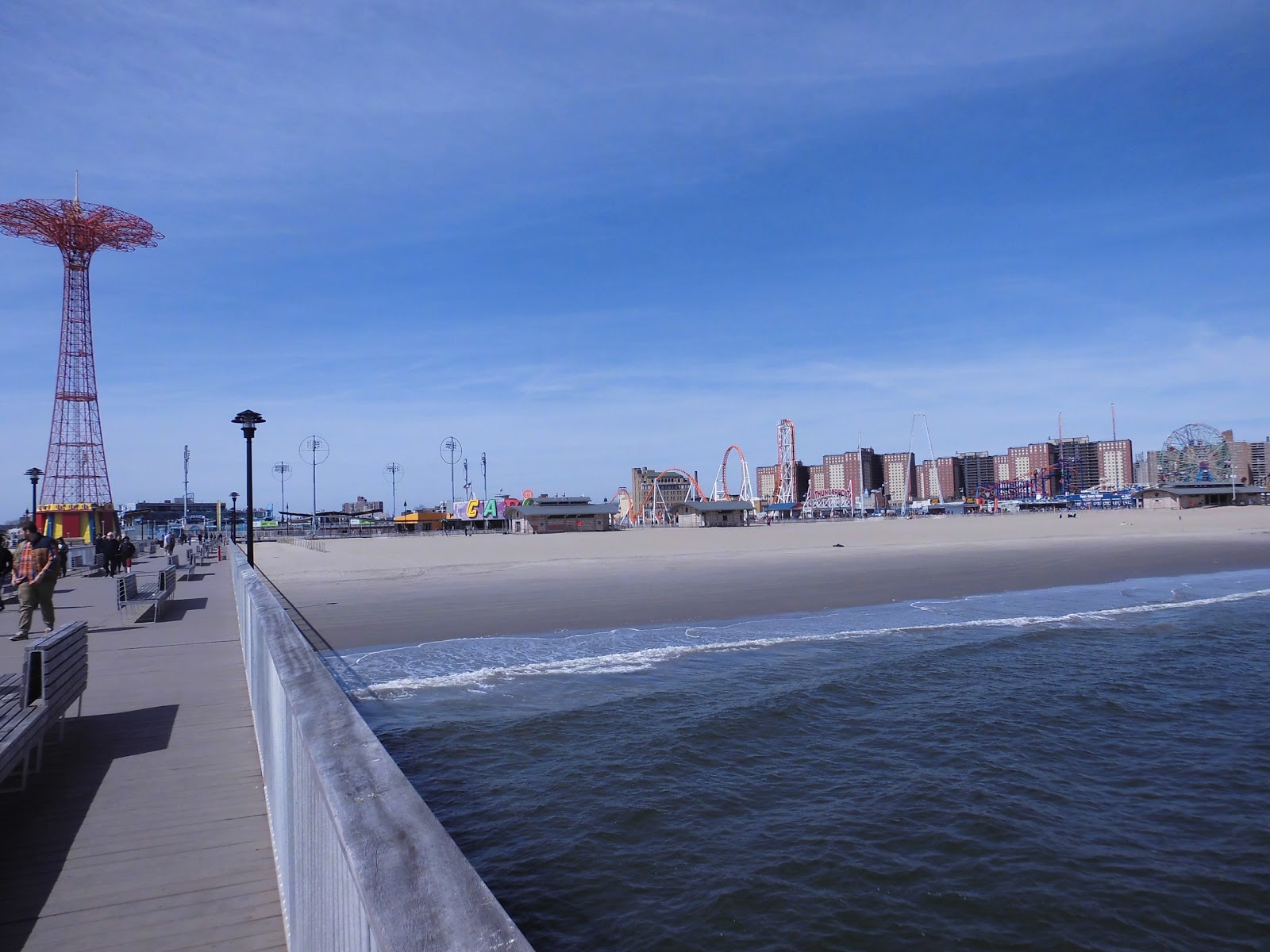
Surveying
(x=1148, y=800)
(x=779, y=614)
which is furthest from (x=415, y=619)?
(x=1148, y=800)

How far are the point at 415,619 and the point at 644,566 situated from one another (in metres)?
15.1

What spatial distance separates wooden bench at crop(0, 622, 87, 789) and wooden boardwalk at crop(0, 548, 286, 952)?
1.11ft

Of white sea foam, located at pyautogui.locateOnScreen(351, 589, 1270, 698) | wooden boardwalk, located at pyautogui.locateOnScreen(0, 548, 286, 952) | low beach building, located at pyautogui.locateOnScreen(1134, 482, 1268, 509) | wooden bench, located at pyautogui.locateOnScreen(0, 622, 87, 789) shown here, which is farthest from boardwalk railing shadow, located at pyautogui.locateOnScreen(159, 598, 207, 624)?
low beach building, located at pyautogui.locateOnScreen(1134, 482, 1268, 509)

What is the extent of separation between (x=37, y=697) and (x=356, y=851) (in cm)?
530

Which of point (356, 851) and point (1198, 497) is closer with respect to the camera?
point (356, 851)

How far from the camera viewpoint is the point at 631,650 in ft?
47.4

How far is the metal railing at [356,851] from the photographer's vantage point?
4.58ft

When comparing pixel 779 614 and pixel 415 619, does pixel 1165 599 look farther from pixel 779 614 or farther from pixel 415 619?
pixel 415 619

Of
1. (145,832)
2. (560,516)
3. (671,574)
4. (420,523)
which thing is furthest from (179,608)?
(420,523)

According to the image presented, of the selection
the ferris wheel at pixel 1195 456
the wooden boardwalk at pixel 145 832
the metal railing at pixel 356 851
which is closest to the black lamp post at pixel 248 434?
the wooden boardwalk at pixel 145 832

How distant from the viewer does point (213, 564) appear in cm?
3006

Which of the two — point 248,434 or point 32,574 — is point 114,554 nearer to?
point 248,434

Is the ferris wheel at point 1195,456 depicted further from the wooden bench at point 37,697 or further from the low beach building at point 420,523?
the wooden bench at point 37,697

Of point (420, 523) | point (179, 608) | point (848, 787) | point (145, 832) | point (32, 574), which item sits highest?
point (32, 574)
